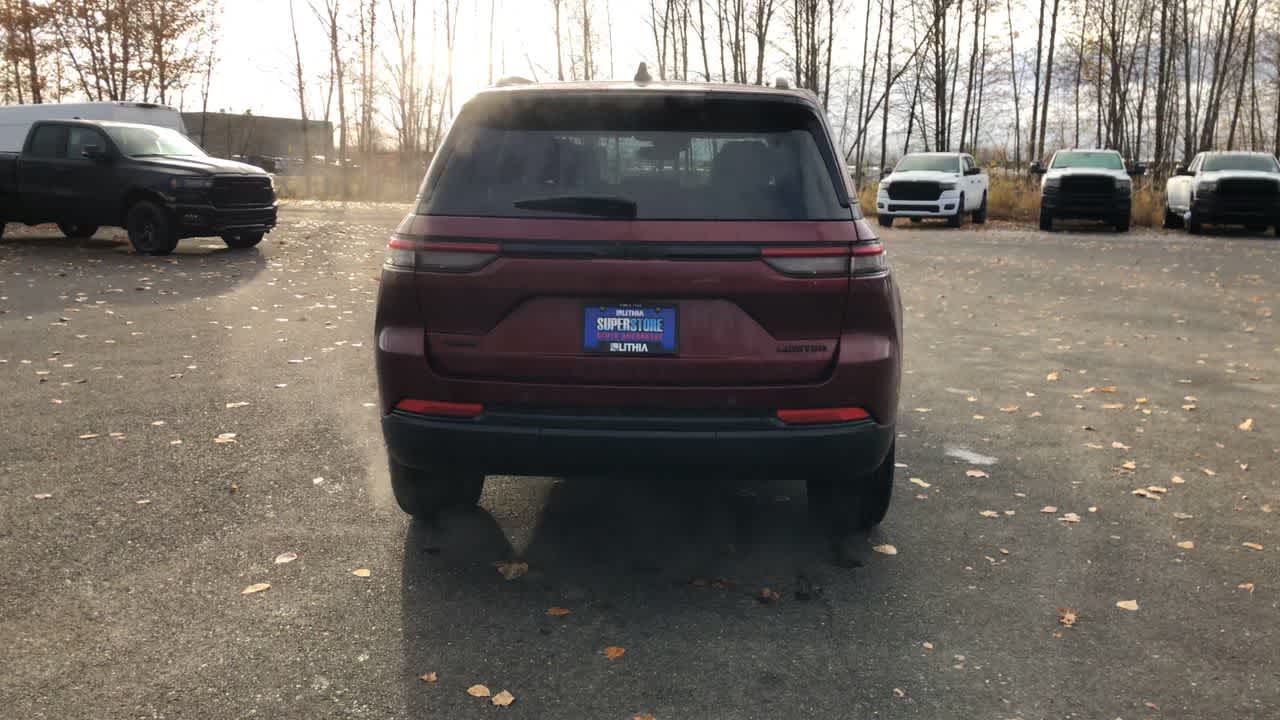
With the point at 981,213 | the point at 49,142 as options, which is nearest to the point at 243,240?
the point at 49,142

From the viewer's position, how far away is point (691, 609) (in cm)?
395

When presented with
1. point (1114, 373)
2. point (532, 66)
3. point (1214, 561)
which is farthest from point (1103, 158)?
point (532, 66)

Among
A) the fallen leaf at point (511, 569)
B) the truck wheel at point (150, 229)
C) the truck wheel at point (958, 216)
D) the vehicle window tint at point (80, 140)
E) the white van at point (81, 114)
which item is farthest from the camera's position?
the truck wheel at point (958, 216)

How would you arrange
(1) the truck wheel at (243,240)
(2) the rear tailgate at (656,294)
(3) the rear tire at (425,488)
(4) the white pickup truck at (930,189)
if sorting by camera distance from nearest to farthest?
(2) the rear tailgate at (656,294) < (3) the rear tire at (425,488) < (1) the truck wheel at (243,240) < (4) the white pickup truck at (930,189)

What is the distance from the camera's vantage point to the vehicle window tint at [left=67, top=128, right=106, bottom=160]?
17.6 meters

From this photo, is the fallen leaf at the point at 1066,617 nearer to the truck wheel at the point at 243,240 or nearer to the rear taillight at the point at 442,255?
the rear taillight at the point at 442,255

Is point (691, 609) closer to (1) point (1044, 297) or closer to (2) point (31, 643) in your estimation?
(2) point (31, 643)

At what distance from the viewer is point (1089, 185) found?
84.7 feet

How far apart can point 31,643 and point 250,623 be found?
2.28 ft

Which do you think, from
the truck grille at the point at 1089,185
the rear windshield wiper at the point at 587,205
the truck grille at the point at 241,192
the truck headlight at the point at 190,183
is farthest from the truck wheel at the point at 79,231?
the truck grille at the point at 1089,185

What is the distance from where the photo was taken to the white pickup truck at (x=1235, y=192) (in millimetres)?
24406

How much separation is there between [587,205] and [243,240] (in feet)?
54.5

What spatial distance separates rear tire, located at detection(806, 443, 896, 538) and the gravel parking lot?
0.15 m

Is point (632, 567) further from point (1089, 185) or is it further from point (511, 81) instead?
point (1089, 185)
